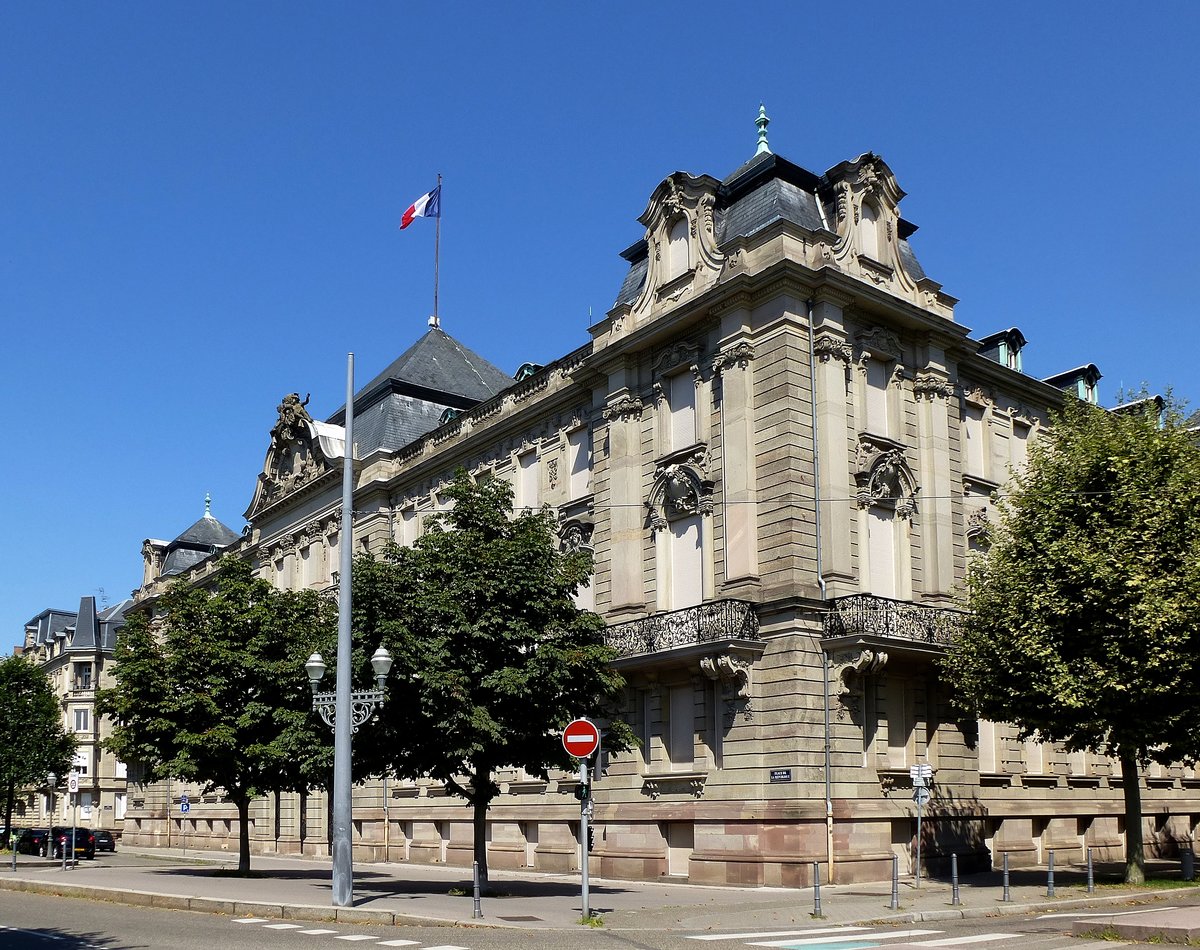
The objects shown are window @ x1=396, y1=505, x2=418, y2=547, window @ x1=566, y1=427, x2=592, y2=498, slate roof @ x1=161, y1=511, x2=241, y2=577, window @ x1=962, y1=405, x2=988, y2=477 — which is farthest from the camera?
slate roof @ x1=161, y1=511, x2=241, y2=577

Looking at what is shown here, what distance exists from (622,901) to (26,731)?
47335mm

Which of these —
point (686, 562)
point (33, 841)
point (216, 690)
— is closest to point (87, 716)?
point (33, 841)

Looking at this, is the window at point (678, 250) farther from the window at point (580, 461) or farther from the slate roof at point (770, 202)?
the window at point (580, 461)

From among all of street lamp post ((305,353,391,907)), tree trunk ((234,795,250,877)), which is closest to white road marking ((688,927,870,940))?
street lamp post ((305,353,391,907))

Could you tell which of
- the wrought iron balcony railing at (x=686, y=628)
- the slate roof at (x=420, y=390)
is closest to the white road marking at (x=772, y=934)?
the wrought iron balcony railing at (x=686, y=628)

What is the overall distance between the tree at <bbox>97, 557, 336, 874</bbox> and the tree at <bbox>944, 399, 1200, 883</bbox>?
17.7m

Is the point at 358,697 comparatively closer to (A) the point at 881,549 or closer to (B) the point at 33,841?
(A) the point at 881,549

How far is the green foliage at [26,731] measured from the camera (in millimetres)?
62031

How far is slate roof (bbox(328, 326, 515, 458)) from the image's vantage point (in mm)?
50906

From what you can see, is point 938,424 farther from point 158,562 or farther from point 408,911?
point 158,562

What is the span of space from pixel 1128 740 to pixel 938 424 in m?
10.3

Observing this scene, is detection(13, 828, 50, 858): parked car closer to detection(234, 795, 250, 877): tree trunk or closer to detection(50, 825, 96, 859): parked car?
detection(50, 825, 96, 859): parked car

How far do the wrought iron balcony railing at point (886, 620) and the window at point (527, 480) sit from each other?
13.6 m

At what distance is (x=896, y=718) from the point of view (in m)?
31.3
